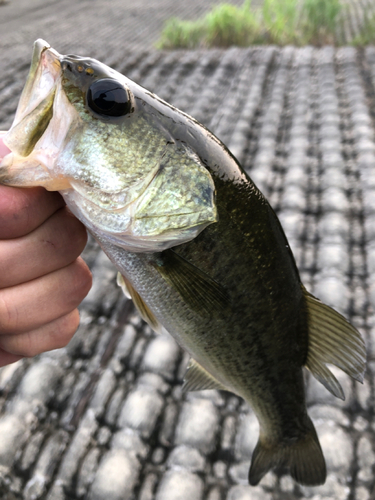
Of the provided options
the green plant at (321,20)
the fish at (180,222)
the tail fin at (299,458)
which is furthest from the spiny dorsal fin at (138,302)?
the green plant at (321,20)

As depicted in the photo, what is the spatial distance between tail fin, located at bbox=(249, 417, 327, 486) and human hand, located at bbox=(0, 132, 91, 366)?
2.18 feet

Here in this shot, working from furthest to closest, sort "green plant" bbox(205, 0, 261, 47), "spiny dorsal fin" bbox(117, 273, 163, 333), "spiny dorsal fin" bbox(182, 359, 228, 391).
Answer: "green plant" bbox(205, 0, 261, 47) → "spiny dorsal fin" bbox(182, 359, 228, 391) → "spiny dorsal fin" bbox(117, 273, 163, 333)

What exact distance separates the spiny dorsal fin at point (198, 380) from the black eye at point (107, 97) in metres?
0.69

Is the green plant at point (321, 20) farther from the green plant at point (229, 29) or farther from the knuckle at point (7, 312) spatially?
the knuckle at point (7, 312)

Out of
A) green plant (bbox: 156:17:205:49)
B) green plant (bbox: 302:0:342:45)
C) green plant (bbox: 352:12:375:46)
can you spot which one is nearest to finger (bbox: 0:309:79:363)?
green plant (bbox: 156:17:205:49)

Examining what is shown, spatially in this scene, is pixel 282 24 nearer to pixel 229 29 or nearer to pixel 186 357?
pixel 229 29

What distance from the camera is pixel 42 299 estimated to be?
2.46 ft

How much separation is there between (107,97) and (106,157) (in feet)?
0.33

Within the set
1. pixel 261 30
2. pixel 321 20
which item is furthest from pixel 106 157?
pixel 321 20

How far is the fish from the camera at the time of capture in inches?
24.5

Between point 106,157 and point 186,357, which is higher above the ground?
point 106,157

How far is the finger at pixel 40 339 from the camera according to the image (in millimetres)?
799

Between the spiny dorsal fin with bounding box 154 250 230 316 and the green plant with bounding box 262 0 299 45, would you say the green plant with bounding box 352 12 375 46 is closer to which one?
the green plant with bounding box 262 0 299 45

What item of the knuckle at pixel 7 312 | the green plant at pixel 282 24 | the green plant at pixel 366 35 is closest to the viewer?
the knuckle at pixel 7 312
